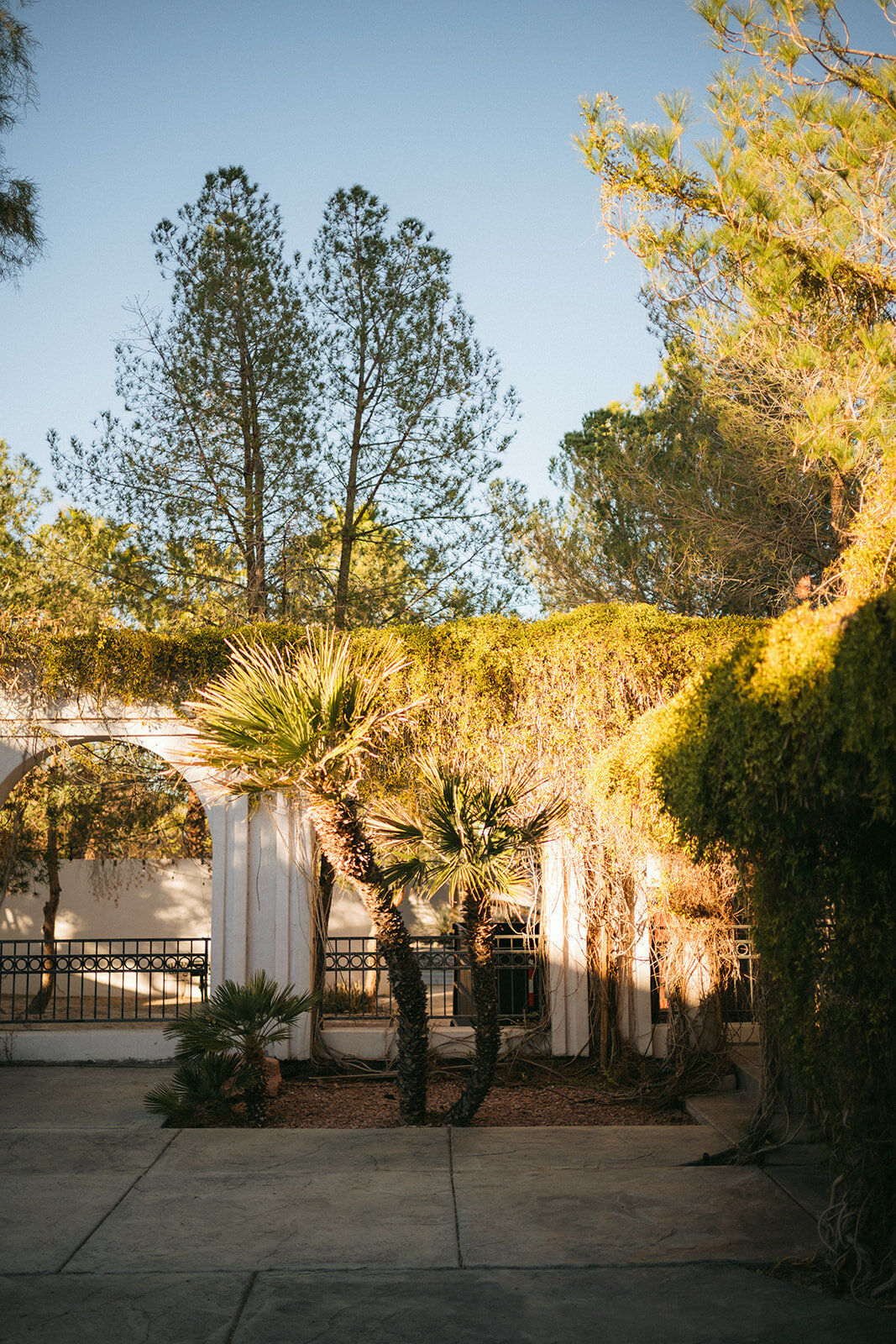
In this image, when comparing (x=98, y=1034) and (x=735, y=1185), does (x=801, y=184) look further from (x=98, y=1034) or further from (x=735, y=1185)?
(x=98, y=1034)

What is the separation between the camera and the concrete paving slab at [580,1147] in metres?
6.45

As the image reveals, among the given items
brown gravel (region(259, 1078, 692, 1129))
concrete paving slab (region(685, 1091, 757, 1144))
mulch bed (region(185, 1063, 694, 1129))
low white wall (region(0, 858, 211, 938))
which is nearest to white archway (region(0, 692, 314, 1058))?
mulch bed (region(185, 1063, 694, 1129))

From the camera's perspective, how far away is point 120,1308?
4.16 m

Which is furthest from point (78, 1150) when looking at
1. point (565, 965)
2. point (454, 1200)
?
point (565, 965)

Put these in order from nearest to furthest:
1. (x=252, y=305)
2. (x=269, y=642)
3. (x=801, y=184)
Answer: (x=801, y=184) → (x=269, y=642) → (x=252, y=305)

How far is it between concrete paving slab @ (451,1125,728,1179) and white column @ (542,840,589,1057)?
1923 mm

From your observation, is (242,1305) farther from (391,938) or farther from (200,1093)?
(200,1093)

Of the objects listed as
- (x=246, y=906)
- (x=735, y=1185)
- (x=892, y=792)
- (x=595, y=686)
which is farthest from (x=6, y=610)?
(x=892, y=792)

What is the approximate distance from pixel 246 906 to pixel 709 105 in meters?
7.88

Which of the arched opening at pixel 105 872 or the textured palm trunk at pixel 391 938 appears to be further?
the arched opening at pixel 105 872

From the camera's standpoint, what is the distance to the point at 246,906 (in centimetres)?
967

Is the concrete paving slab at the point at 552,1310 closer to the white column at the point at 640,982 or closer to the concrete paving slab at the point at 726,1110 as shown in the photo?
the concrete paving slab at the point at 726,1110

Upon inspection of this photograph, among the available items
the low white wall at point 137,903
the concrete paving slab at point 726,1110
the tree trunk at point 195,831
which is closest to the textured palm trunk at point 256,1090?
the concrete paving slab at point 726,1110

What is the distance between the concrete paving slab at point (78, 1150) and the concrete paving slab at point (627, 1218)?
85.0 inches
